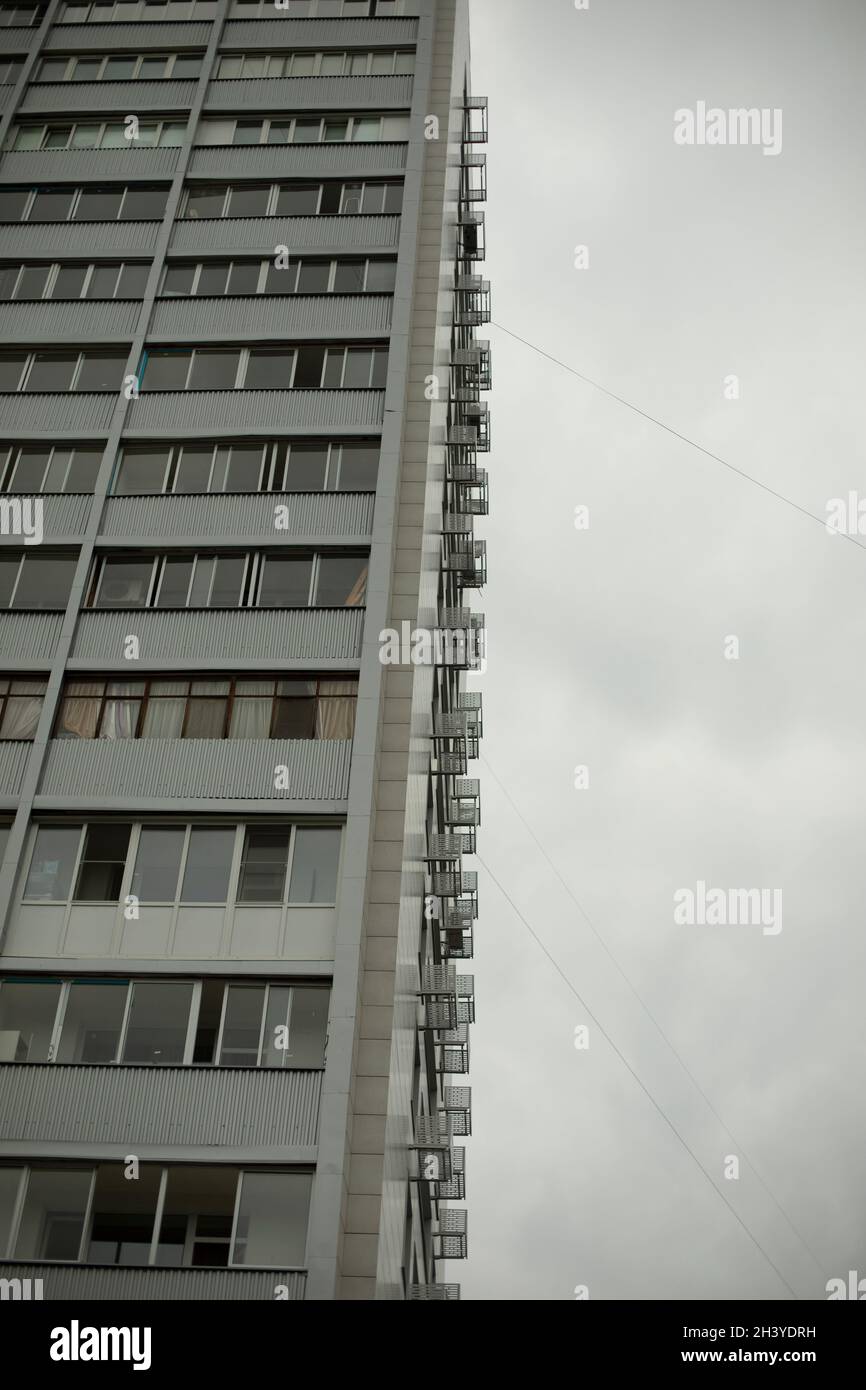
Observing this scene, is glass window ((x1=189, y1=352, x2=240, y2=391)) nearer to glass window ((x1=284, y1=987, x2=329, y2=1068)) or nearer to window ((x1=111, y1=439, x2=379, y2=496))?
window ((x1=111, y1=439, x2=379, y2=496))

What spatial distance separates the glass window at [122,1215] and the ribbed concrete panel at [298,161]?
31196 mm

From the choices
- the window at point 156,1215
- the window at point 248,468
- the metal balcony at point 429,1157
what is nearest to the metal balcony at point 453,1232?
the metal balcony at point 429,1157

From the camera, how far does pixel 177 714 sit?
3503 centimetres

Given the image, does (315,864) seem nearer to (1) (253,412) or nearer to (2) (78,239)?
(1) (253,412)

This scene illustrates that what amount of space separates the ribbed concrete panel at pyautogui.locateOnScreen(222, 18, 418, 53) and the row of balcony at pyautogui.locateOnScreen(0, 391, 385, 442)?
16654 mm

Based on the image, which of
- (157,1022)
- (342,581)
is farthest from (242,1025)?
(342,581)

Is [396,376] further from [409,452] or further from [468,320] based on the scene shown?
[468,320]

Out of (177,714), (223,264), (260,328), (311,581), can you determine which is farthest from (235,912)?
(223,264)

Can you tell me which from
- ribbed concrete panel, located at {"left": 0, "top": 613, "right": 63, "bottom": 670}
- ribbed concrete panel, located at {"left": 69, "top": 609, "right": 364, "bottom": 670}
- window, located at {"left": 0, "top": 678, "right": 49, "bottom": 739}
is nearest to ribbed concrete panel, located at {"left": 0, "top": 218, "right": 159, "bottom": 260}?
ribbed concrete panel, located at {"left": 0, "top": 613, "right": 63, "bottom": 670}

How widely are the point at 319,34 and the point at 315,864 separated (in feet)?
106

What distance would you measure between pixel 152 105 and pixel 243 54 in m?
4.08

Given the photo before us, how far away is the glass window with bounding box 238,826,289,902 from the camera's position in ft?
105

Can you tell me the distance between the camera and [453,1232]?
4741 cm

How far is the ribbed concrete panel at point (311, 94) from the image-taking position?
4834 cm
